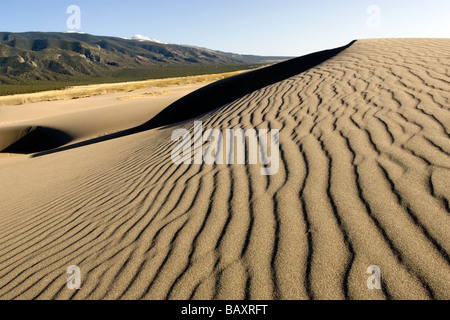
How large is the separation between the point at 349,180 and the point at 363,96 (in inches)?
95.3

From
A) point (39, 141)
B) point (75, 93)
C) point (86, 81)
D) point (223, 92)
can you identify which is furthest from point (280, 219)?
point (86, 81)

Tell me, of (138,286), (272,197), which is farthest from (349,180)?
(138,286)

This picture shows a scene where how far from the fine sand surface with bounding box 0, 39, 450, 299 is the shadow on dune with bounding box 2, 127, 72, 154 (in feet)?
24.6

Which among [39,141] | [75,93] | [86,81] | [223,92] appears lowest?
[39,141]

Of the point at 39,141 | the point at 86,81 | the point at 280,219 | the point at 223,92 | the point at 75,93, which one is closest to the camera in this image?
the point at 280,219

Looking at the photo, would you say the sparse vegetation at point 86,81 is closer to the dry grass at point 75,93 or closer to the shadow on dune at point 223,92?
the dry grass at point 75,93

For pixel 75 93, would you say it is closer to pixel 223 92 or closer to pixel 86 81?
pixel 223 92

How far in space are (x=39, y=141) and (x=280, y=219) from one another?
12.2m

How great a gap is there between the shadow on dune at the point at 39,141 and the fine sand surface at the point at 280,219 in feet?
24.6

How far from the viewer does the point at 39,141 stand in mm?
11867

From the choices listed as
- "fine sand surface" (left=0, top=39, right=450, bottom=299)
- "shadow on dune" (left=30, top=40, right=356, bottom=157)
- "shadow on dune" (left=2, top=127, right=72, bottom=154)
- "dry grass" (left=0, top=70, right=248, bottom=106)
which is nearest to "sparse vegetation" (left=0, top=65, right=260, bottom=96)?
"dry grass" (left=0, top=70, right=248, bottom=106)

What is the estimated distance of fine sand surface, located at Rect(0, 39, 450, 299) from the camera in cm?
183

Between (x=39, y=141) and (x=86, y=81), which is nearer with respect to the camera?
(x=39, y=141)

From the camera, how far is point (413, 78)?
4.88m
